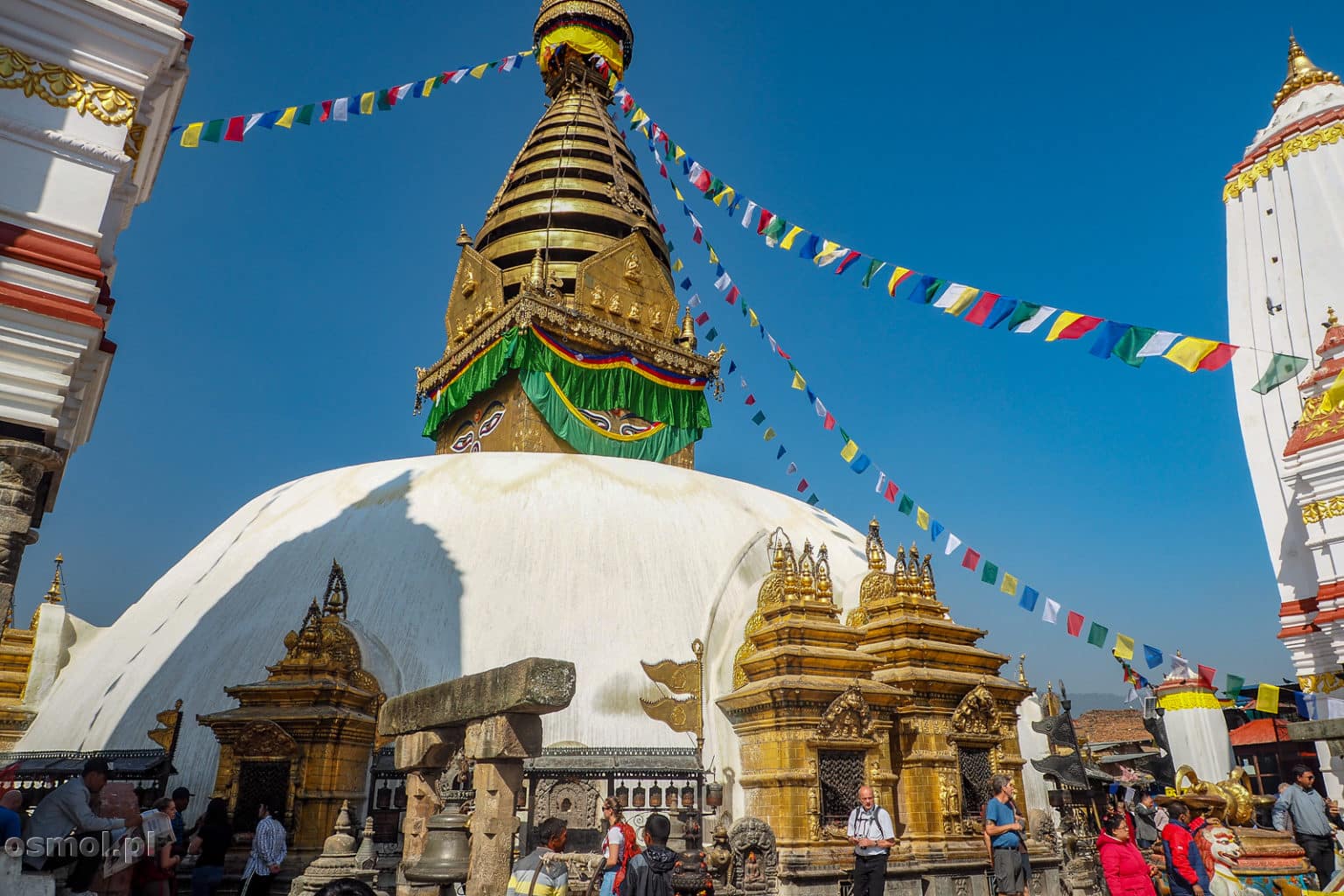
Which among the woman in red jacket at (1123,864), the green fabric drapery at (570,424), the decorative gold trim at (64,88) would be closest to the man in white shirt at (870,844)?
the woman in red jacket at (1123,864)

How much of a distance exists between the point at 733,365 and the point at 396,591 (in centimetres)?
1203

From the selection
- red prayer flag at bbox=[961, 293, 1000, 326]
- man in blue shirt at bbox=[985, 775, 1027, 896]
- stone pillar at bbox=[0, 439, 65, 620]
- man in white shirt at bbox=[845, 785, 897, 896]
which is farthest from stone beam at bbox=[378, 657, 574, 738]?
red prayer flag at bbox=[961, 293, 1000, 326]

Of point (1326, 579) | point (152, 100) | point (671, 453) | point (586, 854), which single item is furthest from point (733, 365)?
point (152, 100)

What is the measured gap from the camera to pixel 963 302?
36.4 feet

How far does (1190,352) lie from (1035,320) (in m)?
1.80

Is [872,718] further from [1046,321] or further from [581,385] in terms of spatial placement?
[581,385]

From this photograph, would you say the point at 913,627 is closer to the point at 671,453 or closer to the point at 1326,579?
the point at 1326,579

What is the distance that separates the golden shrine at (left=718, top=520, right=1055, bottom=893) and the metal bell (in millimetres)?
3762

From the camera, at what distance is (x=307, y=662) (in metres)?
10.4

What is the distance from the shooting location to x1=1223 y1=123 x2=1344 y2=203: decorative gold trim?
1894cm

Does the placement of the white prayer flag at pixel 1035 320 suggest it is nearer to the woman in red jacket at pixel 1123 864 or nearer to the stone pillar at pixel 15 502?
the woman in red jacket at pixel 1123 864

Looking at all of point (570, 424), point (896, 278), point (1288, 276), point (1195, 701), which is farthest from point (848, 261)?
point (1195, 701)

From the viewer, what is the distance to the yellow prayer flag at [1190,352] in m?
9.07

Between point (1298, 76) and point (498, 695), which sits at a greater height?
point (1298, 76)
